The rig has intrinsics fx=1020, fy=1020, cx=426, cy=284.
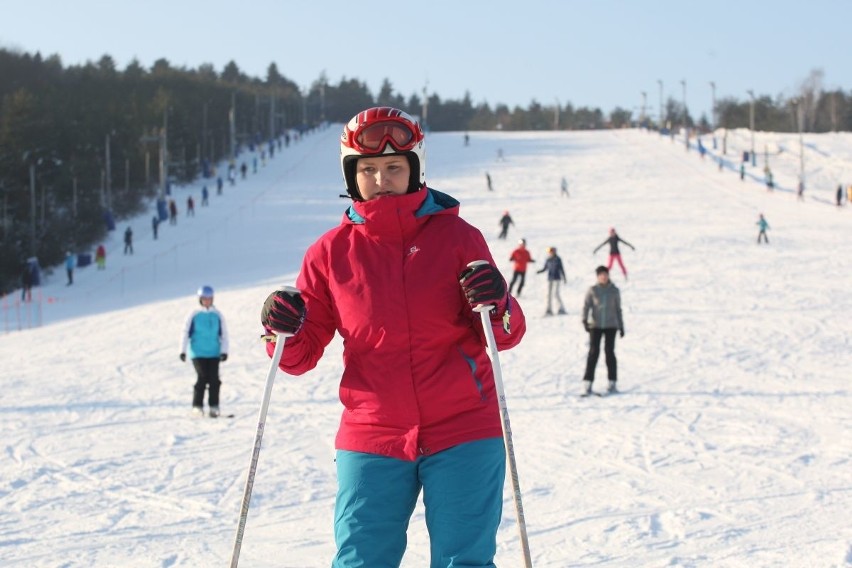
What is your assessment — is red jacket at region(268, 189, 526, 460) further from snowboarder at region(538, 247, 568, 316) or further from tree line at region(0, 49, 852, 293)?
tree line at region(0, 49, 852, 293)

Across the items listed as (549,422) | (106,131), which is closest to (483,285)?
(549,422)

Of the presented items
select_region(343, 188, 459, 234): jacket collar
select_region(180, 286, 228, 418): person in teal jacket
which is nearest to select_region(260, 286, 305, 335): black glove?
select_region(343, 188, 459, 234): jacket collar

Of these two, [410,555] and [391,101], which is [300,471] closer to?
[410,555]

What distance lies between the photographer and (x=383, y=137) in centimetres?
315

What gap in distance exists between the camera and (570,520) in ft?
19.9

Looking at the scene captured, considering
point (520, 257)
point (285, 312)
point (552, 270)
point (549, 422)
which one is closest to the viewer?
point (285, 312)

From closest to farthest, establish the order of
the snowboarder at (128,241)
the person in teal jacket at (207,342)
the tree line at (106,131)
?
1. the person in teal jacket at (207,342)
2. the snowboarder at (128,241)
3. the tree line at (106,131)

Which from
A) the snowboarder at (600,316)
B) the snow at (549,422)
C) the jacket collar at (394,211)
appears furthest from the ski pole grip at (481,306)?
the snowboarder at (600,316)

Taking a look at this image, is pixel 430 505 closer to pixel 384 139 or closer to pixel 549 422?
pixel 384 139

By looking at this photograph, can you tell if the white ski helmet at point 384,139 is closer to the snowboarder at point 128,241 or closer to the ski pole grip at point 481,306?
the ski pole grip at point 481,306

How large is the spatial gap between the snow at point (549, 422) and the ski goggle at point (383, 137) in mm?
2681

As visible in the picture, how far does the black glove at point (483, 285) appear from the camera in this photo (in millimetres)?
2945

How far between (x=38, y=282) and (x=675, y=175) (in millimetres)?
29548

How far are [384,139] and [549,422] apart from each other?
6981 millimetres
